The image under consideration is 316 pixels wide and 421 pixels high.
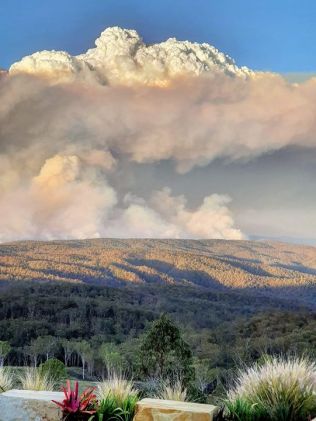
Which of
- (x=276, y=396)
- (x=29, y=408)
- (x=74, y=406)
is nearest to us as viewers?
(x=74, y=406)

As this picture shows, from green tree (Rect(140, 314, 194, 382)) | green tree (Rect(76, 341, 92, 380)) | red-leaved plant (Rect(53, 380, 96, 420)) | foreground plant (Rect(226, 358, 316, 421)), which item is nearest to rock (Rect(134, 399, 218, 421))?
foreground plant (Rect(226, 358, 316, 421))

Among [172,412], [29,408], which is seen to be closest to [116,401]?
[29,408]

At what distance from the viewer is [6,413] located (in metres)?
8.95

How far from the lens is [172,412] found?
797 cm

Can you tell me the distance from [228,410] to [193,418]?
3.21 feet

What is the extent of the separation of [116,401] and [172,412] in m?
1.54

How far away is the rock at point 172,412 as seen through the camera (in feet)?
25.7

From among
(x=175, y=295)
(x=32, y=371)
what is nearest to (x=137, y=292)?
(x=175, y=295)

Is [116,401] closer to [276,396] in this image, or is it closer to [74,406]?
[74,406]

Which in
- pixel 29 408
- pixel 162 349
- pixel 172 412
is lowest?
pixel 29 408

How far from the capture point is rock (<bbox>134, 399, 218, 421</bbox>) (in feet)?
25.7

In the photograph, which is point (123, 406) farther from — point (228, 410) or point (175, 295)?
point (175, 295)

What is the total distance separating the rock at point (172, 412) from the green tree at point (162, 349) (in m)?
17.4

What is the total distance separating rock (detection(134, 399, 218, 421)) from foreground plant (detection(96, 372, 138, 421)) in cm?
64
